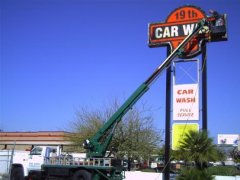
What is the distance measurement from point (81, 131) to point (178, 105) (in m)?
20.2

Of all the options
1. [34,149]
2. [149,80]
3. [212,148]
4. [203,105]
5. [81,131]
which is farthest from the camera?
[81,131]

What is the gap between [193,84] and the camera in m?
22.3

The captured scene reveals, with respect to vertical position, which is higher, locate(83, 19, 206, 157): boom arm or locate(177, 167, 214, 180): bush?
locate(83, 19, 206, 157): boom arm

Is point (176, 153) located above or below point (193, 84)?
below

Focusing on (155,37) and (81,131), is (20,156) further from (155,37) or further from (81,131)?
(81,131)

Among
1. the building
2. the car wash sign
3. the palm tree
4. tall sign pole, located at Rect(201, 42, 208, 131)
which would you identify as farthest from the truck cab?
the building

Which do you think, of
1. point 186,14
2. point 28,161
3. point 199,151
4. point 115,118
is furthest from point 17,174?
point 186,14

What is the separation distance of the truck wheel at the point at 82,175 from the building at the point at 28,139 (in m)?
40.4

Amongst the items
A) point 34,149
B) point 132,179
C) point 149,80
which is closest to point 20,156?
point 34,149

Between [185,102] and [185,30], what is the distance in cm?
400

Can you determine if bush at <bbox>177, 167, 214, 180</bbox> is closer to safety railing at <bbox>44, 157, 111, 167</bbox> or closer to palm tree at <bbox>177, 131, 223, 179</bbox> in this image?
palm tree at <bbox>177, 131, 223, 179</bbox>

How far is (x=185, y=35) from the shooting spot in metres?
23.3

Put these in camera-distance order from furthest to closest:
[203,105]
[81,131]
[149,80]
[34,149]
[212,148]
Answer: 1. [81,131]
2. [34,149]
3. [149,80]
4. [203,105]
5. [212,148]

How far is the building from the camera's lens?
6469 cm
